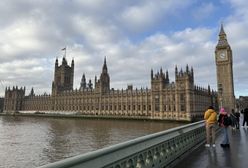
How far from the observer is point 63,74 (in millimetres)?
145125

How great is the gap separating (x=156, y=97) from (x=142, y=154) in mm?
87975

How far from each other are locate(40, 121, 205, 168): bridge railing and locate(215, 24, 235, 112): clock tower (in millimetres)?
89604

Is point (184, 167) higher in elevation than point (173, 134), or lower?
lower

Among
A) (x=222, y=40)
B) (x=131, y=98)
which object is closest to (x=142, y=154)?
(x=131, y=98)

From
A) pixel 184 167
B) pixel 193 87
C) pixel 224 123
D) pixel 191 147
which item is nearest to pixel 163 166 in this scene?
pixel 184 167

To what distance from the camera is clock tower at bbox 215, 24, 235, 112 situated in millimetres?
93562

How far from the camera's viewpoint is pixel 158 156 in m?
6.93

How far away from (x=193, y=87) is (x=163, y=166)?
277ft

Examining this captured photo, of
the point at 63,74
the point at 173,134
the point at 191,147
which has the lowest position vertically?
the point at 191,147

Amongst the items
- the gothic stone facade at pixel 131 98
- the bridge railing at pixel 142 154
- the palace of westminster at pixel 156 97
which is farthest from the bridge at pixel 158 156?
the gothic stone facade at pixel 131 98

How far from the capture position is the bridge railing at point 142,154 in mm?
3863

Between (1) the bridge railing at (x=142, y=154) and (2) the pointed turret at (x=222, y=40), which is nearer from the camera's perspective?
(1) the bridge railing at (x=142, y=154)

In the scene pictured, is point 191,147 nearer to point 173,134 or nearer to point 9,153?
point 173,134

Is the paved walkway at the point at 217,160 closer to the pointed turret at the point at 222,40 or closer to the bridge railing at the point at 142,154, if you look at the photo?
the bridge railing at the point at 142,154
